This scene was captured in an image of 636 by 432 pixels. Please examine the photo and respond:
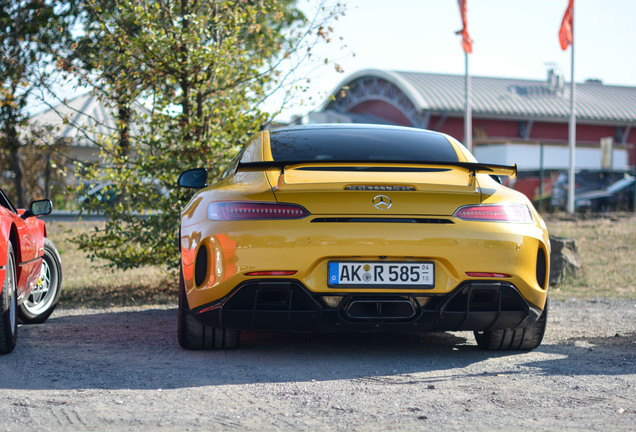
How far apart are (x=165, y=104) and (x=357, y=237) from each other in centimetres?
430

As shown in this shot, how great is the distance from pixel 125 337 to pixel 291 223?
1.99 metres

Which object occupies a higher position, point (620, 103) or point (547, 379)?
point (620, 103)

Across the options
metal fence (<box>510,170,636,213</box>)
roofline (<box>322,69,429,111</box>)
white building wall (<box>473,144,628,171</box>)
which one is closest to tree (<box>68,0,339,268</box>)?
metal fence (<box>510,170,636,213</box>)

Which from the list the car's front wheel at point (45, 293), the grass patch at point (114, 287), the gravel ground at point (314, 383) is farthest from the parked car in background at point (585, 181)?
the car's front wheel at point (45, 293)

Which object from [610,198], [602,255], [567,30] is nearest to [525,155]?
[567,30]

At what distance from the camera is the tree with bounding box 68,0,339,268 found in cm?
830

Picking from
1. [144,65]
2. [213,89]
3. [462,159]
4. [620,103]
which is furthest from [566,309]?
[620,103]

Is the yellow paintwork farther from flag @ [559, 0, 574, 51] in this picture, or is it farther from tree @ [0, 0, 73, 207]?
flag @ [559, 0, 574, 51]

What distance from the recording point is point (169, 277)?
9.76 m

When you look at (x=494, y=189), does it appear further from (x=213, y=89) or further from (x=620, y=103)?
(x=620, y=103)

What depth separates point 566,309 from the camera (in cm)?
803

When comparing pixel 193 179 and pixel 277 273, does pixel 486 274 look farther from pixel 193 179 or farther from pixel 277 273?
pixel 193 179

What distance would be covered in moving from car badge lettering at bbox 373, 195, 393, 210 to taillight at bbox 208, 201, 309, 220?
0.40 m

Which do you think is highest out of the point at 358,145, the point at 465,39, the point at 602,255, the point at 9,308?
the point at 465,39
